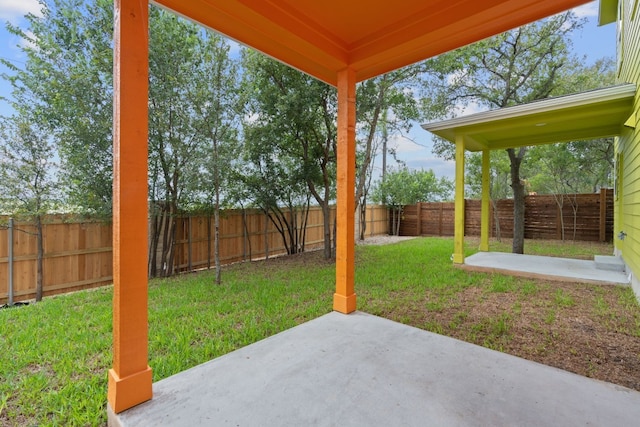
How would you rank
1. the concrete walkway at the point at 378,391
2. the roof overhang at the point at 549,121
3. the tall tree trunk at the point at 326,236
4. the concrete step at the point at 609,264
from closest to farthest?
the concrete walkway at the point at 378,391 → the roof overhang at the point at 549,121 → the concrete step at the point at 609,264 → the tall tree trunk at the point at 326,236

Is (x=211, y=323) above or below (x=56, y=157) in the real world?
below

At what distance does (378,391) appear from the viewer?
183cm

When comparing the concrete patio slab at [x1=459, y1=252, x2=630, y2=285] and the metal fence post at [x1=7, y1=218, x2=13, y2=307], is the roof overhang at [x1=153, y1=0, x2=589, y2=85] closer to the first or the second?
the concrete patio slab at [x1=459, y1=252, x2=630, y2=285]

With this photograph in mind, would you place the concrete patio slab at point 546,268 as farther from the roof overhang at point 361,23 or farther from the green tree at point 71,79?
the green tree at point 71,79

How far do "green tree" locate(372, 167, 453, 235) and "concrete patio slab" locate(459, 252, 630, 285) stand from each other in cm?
724

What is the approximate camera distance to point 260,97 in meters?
5.99

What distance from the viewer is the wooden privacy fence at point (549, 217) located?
918 centimetres

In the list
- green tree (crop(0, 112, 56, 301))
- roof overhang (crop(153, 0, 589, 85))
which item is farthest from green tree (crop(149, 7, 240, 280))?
roof overhang (crop(153, 0, 589, 85))

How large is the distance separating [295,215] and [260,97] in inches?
141

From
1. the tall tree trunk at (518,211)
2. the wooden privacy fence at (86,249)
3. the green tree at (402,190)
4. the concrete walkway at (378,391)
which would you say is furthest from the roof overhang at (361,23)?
the green tree at (402,190)

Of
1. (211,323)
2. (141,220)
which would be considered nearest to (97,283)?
(211,323)

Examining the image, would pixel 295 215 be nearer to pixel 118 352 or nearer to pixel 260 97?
pixel 260 97

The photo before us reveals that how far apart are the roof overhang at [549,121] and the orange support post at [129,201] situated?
17.5ft

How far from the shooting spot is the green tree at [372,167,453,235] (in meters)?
13.7
